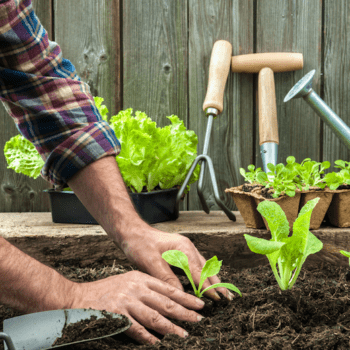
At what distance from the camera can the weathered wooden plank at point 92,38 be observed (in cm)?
150

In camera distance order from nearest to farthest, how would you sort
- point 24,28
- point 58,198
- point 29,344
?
point 29,344 → point 24,28 → point 58,198

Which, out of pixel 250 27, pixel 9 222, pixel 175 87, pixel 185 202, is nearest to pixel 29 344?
pixel 9 222

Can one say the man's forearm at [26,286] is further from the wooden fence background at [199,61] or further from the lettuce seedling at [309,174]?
the wooden fence background at [199,61]

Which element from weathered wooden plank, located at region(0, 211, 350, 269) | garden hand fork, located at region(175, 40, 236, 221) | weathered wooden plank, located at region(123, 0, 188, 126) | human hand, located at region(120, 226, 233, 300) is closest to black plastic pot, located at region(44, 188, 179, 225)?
garden hand fork, located at region(175, 40, 236, 221)

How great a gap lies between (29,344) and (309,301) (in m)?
0.45

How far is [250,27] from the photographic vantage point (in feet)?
4.92

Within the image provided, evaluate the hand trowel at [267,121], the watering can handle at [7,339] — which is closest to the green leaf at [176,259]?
the watering can handle at [7,339]

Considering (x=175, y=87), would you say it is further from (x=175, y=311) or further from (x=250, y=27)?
(x=175, y=311)

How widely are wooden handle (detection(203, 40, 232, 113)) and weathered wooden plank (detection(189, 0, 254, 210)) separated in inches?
3.8

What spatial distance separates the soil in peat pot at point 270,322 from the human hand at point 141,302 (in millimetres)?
21

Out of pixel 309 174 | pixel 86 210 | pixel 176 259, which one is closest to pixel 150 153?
pixel 86 210

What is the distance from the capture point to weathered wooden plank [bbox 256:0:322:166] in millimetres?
1484

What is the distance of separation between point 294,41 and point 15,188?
1.42 m

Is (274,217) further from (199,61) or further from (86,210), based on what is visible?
(199,61)
